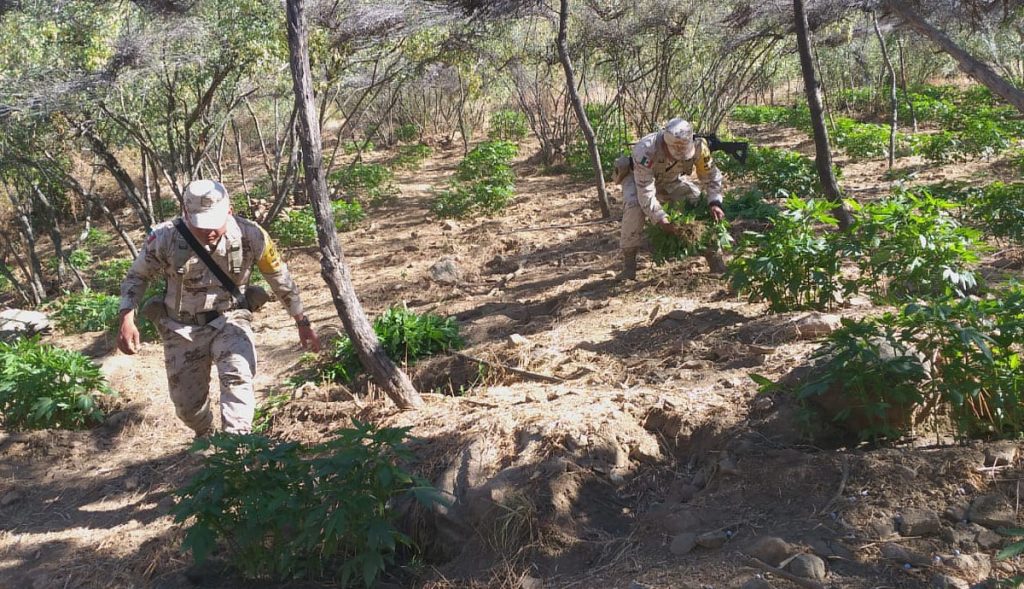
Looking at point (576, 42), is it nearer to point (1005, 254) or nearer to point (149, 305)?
point (1005, 254)

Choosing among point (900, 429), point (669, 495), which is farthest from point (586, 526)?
point (900, 429)

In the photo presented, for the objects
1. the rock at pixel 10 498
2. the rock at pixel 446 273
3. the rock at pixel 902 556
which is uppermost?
the rock at pixel 446 273

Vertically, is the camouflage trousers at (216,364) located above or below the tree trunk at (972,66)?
below

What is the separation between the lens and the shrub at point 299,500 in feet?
8.79

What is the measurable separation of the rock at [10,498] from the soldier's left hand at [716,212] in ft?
16.4

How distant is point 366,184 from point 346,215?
7.49 ft

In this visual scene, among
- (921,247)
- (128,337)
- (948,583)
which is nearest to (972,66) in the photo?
(921,247)

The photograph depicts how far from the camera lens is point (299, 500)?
2.78 m

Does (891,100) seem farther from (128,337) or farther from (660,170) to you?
(128,337)

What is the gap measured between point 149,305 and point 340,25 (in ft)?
20.5

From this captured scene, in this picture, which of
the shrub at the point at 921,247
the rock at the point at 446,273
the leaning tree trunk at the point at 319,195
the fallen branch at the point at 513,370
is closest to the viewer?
the shrub at the point at 921,247

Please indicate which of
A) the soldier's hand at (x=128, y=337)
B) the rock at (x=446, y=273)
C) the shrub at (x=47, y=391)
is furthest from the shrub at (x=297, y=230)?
the soldier's hand at (x=128, y=337)

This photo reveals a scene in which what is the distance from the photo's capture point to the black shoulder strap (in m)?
3.87

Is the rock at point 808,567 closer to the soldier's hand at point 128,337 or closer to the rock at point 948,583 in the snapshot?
the rock at point 948,583
